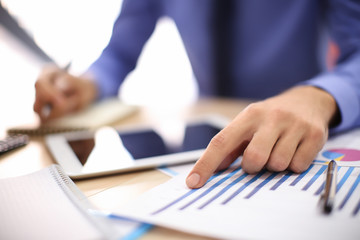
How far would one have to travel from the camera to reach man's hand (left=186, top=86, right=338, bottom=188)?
41 centimetres

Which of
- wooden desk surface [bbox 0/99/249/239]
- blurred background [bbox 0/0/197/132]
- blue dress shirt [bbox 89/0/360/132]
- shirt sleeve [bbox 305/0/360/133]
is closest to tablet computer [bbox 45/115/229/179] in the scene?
wooden desk surface [bbox 0/99/249/239]

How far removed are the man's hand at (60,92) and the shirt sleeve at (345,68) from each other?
1.90ft

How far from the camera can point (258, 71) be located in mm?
1116

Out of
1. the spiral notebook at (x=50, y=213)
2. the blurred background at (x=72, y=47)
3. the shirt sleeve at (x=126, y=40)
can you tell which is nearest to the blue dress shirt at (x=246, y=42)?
the shirt sleeve at (x=126, y=40)

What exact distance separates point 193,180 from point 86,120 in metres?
0.45

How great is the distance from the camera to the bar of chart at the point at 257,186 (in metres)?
0.34

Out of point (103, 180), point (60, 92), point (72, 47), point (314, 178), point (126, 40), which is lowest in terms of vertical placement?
point (314, 178)

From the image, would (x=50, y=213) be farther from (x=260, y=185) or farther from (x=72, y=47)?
(x=72, y=47)

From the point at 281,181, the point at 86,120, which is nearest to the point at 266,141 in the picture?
the point at 281,181

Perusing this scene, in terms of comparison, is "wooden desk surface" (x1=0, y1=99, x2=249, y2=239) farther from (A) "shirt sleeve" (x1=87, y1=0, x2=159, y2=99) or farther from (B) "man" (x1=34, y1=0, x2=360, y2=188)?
(A) "shirt sleeve" (x1=87, y1=0, x2=159, y2=99)

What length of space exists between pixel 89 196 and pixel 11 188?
0.10 metres

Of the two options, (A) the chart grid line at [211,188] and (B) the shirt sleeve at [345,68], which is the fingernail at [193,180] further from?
(B) the shirt sleeve at [345,68]

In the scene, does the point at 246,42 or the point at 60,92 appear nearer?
the point at 60,92

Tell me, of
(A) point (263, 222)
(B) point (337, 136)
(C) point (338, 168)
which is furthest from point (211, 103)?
(A) point (263, 222)
